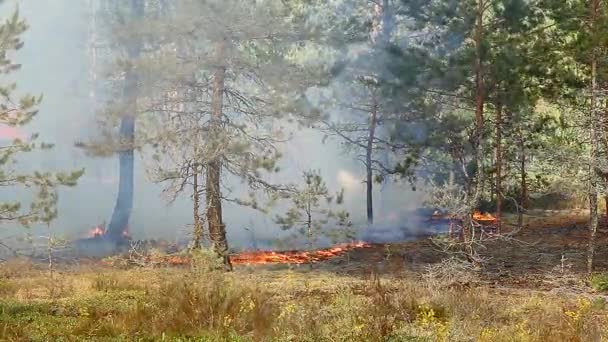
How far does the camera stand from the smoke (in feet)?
77.8

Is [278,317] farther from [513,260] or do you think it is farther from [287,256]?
[287,256]

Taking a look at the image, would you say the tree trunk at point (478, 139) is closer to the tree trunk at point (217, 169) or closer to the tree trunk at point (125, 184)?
the tree trunk at point (217, 169)

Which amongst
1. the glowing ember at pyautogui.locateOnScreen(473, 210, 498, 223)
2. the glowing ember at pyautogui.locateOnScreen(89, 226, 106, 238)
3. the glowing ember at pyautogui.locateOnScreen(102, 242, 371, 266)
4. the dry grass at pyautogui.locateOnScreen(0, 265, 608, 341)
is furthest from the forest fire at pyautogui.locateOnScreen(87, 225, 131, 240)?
the glowing ember at pyautogui.locateOnScreen(473, 210, 498, 223)

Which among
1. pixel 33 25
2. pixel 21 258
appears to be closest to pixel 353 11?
pixel 33 25

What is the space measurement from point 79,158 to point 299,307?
17.4 metres

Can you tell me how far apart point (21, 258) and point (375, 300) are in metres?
14.1

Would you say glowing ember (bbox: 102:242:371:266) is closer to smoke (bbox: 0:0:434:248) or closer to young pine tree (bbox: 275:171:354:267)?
young pine tree (bbox: 275:171:354:267)

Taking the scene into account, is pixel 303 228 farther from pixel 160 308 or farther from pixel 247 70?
pixel 160 308

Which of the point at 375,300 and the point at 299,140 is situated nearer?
the point at 375,300

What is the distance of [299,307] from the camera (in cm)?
960

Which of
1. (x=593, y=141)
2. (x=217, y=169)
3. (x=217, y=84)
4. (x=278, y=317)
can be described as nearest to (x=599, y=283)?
(x=593, y=141)

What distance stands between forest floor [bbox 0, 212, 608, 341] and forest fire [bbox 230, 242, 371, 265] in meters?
3.15

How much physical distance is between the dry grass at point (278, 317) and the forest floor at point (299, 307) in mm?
20

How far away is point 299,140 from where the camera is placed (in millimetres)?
27984
